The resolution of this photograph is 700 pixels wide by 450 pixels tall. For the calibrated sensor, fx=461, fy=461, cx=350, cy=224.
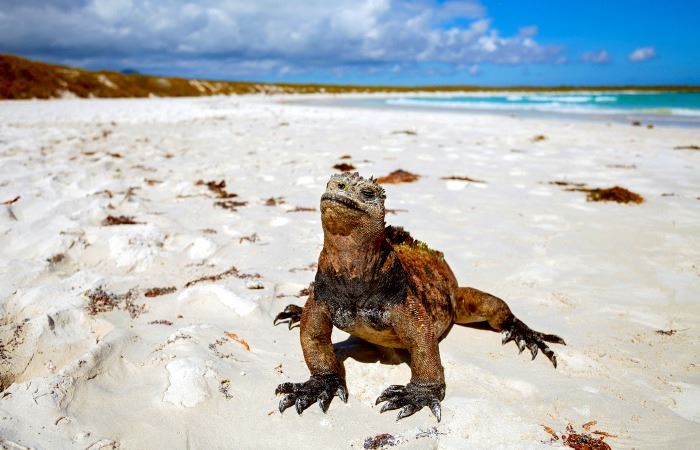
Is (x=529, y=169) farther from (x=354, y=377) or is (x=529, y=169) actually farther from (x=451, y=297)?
(x=354, y=377)

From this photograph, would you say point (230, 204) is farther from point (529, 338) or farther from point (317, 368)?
point (529, 338)

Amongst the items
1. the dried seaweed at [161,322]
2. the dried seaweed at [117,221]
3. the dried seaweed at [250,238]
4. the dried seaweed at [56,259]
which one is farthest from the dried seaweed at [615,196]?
the dried seaweed at [56,259]

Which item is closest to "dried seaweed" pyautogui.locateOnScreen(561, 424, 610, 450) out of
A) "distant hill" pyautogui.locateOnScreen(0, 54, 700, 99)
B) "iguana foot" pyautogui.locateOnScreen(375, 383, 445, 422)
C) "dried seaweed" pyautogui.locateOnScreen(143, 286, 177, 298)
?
"iguana foot" pyautogui.locateOnScreen(375, 383, 445, 422)

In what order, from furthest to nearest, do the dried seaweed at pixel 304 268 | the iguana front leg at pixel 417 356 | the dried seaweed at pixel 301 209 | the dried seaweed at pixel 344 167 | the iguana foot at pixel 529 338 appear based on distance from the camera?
the dried seaweed at pixel 344 167 < the dried seaweed at pixel 301 209 < the dried seaweed at pixel 304 268 < the iguana foot at pixel 529 338 < the iguana front leg at pixel 417 356

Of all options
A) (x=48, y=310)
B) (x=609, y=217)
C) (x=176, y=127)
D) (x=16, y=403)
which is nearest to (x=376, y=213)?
(x=16, y=403)

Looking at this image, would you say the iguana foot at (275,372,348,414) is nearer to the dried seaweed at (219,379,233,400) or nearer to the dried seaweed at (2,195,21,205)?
the dried seaweed at (219,379,233,400)

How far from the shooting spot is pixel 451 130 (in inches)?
664

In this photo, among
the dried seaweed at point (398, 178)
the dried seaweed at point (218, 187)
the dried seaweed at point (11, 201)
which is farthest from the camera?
the dried seaweed at point (398, 178)

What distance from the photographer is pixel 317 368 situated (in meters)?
2.87

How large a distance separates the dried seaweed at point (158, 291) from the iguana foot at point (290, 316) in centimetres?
113

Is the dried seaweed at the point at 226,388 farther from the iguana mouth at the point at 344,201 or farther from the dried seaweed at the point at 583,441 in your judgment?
the dried seaweed at the point at 583,441

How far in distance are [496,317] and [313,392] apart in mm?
1600

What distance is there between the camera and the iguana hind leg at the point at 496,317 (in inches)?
134

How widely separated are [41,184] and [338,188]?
6669 mm
